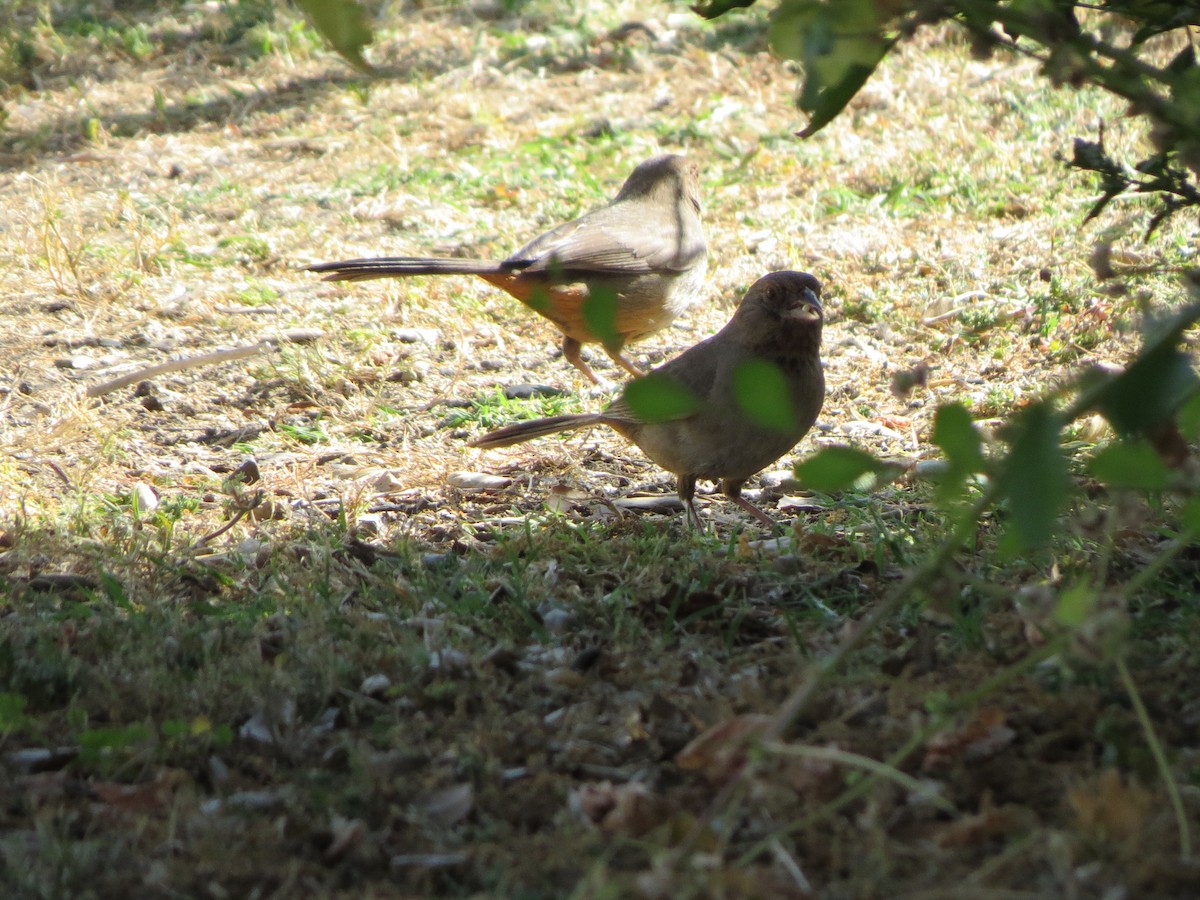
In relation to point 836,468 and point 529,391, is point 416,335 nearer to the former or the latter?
point 529,391

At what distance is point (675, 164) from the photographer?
7.14m

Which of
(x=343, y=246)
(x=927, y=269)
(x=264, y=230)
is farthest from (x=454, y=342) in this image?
(x=927, y=269)

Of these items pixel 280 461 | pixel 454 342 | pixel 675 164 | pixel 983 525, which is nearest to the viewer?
pixel 983 525

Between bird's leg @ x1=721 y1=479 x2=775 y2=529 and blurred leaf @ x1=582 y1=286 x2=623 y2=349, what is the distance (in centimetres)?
279

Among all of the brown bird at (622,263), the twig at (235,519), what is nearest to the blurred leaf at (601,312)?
the twig at (235,519)

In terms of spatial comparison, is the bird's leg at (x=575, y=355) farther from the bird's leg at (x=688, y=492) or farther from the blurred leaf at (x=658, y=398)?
the blurred leaf at (x=658, y=398)

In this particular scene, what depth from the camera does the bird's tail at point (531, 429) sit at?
4953 mm

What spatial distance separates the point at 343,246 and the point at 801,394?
349cm

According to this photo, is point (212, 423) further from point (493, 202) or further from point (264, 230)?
point (493, 202)

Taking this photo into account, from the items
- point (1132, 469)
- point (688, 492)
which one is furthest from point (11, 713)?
point (688, 492)

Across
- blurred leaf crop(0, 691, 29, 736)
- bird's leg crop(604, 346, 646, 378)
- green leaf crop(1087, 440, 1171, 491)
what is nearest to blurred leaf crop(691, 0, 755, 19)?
green leaf crop(1087, 440, 1171, 491)

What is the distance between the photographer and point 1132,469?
1894 mm

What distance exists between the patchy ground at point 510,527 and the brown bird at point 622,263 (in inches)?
12.7

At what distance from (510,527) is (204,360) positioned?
2.08m
